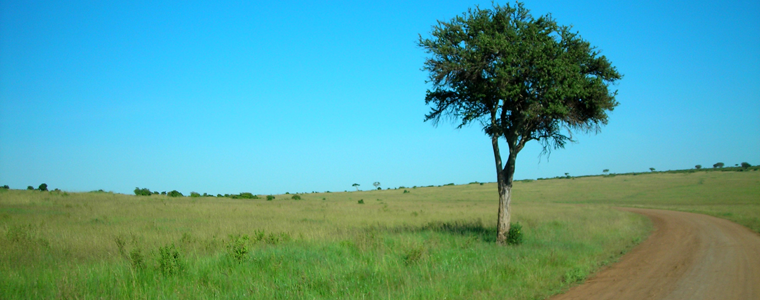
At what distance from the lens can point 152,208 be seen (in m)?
27.0

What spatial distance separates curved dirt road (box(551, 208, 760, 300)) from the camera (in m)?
7.93

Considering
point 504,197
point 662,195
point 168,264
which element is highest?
point 504,197

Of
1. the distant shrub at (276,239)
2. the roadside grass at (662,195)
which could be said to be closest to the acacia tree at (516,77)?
the distant shrub at (276,239)

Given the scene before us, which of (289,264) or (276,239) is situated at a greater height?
(276,239)

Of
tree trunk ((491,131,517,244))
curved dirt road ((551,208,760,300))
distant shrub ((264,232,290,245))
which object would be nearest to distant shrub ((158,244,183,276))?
distant shrub ((264,232,290,245))

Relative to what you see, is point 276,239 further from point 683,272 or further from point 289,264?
point 683,272

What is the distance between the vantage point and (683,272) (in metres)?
9.75

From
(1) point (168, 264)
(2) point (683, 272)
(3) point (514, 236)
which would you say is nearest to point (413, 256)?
(3) point (514, 236)

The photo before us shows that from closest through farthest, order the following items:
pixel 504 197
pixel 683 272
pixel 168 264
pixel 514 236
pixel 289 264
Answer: pixel 168 264, pixel 683 272, pixel 289 264, pixel 514 236, pixel 504 197

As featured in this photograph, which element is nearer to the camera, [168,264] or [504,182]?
[168,264]

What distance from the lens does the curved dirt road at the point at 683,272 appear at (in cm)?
793

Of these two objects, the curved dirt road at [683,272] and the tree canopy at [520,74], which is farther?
the tree canopy at [520,74]

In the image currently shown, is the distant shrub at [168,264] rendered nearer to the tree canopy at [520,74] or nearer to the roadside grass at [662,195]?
the tree canopy at [520,74]

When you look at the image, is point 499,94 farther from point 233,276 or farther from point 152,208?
point 152,208
